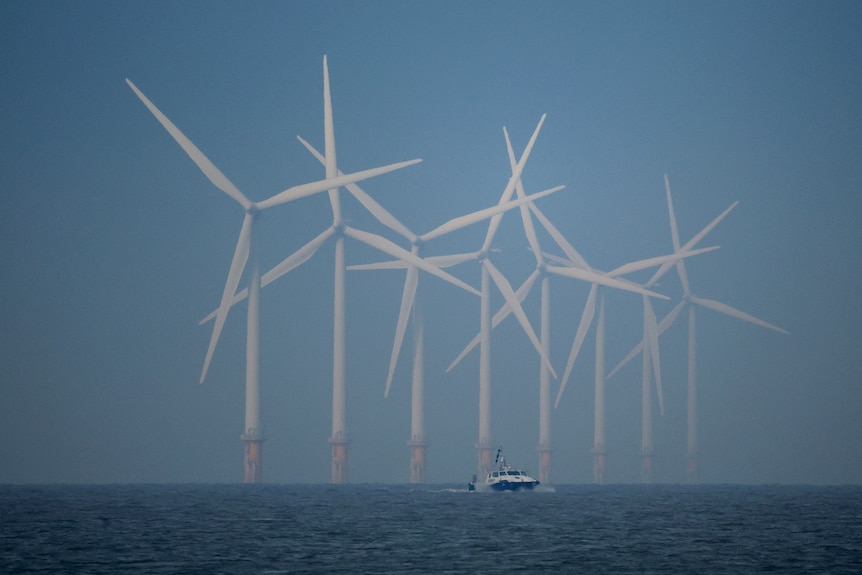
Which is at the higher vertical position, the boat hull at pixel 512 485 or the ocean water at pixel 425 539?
the boat hull at pixel 512 485

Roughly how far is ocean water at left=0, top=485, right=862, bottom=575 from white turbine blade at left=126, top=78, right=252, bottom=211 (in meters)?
46.3

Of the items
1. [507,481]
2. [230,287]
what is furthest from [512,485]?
[230,287]

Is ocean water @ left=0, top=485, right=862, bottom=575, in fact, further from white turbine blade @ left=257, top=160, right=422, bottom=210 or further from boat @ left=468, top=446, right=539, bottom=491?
white turbine blade @ left=257, top=160, right=422, bottom=210

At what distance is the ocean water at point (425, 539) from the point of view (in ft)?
265

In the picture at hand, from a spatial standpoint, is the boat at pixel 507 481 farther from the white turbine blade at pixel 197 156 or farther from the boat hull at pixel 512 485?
the white turbine blade at pixel 197 156

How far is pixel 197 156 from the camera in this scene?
7062 inches

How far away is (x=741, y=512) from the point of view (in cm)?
14888

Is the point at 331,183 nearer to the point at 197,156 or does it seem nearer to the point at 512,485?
the point at 197,156

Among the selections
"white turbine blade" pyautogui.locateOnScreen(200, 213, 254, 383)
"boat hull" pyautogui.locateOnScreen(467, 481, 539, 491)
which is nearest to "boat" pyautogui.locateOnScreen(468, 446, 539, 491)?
"boat hull" pyautogui.locateOnScreen(467, 481, 539, 491)

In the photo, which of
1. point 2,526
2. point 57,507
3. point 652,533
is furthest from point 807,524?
point 57,507

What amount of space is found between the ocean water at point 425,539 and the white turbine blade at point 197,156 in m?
46.3

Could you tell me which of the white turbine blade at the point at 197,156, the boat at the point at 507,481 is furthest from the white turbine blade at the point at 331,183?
the boat at the point at 507,481

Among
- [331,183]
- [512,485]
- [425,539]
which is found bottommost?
[425,539]

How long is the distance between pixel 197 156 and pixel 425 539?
9131 cm
